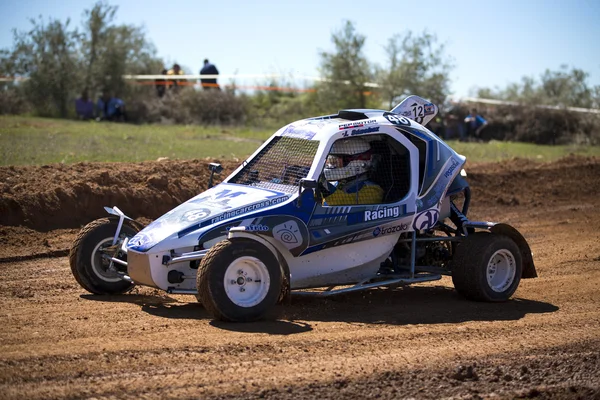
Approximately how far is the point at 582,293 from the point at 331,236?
326 cm

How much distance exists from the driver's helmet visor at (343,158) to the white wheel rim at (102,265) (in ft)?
8.03

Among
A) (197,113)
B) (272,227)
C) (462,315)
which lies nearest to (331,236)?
(272,227)

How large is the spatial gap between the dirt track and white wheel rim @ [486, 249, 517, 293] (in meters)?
0.22

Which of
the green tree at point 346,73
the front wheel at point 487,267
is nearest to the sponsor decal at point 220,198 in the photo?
the front wheel at point 487,267

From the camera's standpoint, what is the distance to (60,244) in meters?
11.6

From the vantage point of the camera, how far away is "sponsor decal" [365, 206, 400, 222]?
8.38 m

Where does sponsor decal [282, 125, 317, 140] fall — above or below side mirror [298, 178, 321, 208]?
above

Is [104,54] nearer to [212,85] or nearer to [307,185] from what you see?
[212,85]

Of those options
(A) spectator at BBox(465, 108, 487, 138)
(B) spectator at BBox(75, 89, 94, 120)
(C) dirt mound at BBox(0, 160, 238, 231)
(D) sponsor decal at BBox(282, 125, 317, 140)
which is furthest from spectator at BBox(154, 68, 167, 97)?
(D) sponsor decal at BBox(282, 125, 317, 140)

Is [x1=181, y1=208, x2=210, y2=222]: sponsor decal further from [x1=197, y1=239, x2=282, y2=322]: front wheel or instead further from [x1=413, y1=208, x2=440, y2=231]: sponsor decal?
[x1=413, y1=208, x2=440, y2=231]: sponsor decal

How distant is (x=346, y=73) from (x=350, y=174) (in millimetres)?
17888

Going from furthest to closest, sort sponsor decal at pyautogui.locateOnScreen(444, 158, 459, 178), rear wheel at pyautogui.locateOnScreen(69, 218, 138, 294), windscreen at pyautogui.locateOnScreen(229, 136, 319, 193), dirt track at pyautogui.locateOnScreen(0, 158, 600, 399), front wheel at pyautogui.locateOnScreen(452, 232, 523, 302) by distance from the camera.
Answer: sponsor decal at pyautogui.locateOnScreen(444, 158, 459, 178) → front wheel at pyautogui.locateOnScreen(452, 232, 523, 302) → rear wheel at pyautogui.locateOnScreen(69, 218, 138, 294) → windscreen at pyautogui.locateOnScreen(229, 136, 319, 193) → dirt track at pyautogui.locateOnScreen(0, 158, 600, 399)

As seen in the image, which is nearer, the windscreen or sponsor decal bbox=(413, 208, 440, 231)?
the windscreen

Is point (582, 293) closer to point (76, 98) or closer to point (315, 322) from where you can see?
point (315, 322)
